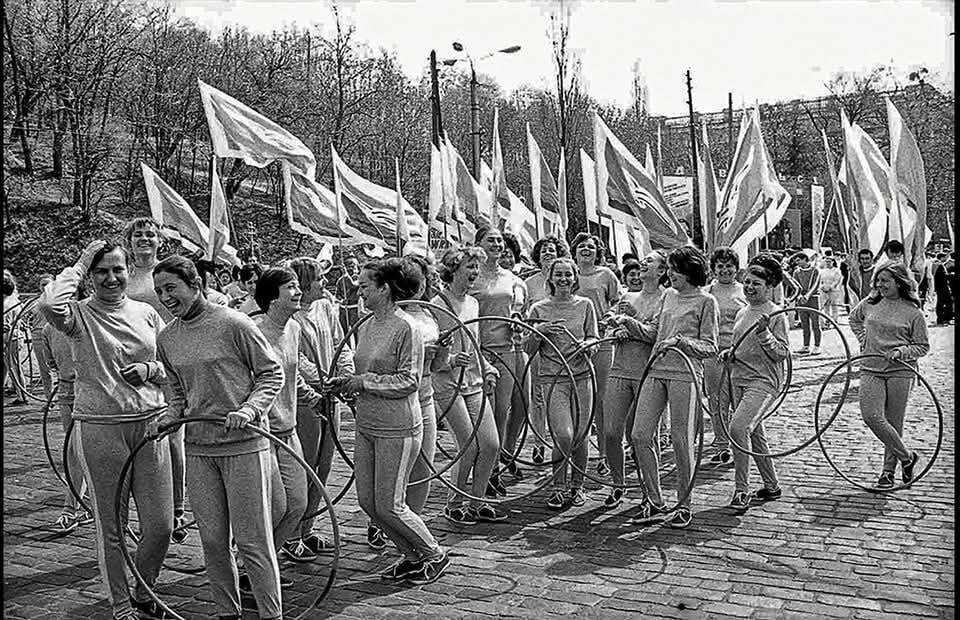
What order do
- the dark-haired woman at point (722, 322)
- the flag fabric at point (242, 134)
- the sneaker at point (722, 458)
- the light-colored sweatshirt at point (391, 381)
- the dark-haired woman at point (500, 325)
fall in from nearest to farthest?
the light-colored sweatshirt at point (391, 381) → the dark-haired woman at point (500, 325) → the dark-haired woman at point (722, 322) → the sneaker at point (722, 458) → the flag fabric at point (242, 134)

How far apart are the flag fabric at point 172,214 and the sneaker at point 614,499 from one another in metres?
7.57

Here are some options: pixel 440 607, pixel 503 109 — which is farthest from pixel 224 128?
pixel 503 109

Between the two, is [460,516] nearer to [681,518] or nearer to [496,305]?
[681,518]

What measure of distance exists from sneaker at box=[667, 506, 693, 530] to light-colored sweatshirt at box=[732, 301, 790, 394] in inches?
56.1

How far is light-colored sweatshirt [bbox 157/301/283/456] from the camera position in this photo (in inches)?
191

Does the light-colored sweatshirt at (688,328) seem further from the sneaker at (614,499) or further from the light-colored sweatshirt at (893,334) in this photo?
the light-colored sweatshirt at (893,334)

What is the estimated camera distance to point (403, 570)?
20.0 feet

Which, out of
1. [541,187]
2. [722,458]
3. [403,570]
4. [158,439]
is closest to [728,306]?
Result: [722,458]

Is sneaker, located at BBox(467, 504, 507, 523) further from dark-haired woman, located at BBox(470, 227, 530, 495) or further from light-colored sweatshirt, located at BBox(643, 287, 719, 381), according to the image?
light-colored sweatshirt, located at BBox(643, 287, 719, 381)

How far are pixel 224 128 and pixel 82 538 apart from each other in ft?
20.1

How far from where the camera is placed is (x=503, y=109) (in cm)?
Answer: 5591

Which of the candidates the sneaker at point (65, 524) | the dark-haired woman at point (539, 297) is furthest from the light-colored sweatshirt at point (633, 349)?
the sneaker at point (65, 524)

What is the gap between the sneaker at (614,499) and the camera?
7.82m

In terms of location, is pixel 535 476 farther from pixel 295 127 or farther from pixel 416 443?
pixel 295 127
